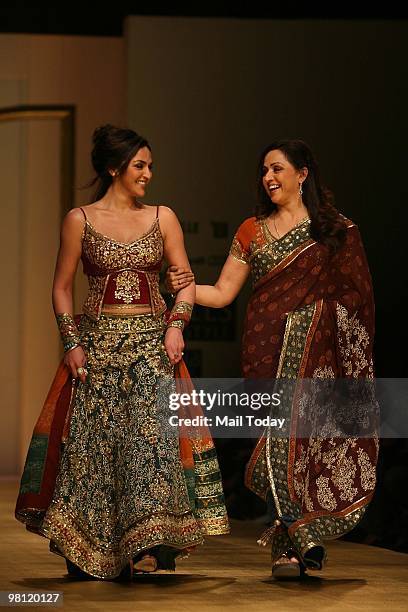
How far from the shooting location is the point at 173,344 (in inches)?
166

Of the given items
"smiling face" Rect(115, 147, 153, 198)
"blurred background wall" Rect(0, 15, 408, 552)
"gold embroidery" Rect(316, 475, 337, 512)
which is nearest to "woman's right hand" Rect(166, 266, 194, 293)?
"smiling face" Rect(115, 147, 153, 198)

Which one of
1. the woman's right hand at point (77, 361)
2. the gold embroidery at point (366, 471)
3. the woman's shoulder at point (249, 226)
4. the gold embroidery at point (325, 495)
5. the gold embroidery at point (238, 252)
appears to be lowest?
the gold embroidery at point (325, 495)

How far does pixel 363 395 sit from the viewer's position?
4594mm

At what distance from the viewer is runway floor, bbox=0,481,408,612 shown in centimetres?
378

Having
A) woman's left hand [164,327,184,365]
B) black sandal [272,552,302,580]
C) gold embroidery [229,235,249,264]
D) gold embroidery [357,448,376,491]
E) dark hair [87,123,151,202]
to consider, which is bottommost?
black sandal [272,552,302,580]

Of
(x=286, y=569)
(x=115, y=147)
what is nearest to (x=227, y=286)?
(x=115, y=147)

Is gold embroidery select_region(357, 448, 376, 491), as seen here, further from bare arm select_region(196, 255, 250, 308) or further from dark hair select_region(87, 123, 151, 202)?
dark hair select_region(87, 123, 151, 202)

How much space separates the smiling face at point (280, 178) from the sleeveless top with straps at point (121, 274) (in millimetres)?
418

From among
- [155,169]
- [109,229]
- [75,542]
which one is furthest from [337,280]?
[155,169]

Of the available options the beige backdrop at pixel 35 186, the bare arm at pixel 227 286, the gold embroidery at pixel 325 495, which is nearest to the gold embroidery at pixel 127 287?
the bare arm at pixel 227 286

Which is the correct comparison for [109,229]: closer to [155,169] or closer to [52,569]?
[52,569]

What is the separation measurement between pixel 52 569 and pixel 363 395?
1049 millimetres

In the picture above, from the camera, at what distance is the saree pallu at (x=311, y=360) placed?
14.4 feet

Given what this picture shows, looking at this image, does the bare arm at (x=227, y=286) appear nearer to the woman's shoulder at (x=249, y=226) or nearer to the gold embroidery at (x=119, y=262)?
the woman's shoulder at (x=249, y=226)
